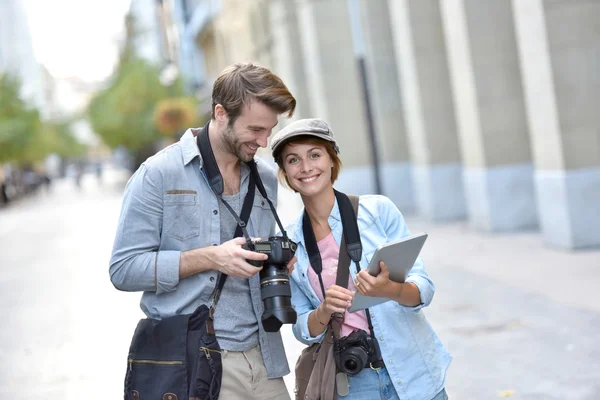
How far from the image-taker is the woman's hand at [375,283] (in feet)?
9.24

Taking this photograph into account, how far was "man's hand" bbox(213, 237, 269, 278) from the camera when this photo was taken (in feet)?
9.45

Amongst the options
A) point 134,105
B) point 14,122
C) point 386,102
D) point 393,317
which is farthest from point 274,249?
point 14,122

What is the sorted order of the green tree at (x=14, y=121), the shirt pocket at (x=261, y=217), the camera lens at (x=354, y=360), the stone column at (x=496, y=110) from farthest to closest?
the green tree at (x=14, y=121)
the stone column at (x=496, y=110)
the shirt pocket at (x=261, y=217)
the camera lens at (x=354, y=360)

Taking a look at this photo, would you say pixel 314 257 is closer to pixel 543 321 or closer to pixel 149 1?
pixel 543 321

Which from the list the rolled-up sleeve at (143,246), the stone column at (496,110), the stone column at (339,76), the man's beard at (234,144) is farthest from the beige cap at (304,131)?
the stone column at (339,76)

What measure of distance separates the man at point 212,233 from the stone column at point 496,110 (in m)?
10.9

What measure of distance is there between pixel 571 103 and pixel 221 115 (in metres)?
8.70

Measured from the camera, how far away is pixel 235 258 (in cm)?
289

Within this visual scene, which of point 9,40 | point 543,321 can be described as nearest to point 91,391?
point 543,321

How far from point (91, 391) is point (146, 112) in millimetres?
50063

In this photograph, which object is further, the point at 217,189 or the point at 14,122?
the point at 14,122

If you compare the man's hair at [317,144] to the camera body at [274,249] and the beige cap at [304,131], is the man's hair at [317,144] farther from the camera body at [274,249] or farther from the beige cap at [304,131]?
the camera body at [274,249]

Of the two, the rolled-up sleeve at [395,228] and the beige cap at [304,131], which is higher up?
the beige cap at [304,131]

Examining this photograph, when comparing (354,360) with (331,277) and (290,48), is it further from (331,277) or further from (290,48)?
(290,48)
